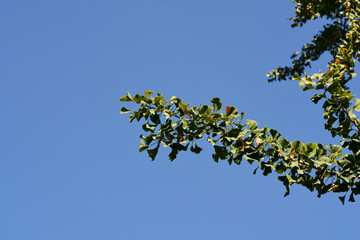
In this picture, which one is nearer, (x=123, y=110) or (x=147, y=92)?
(x=147, y=92)

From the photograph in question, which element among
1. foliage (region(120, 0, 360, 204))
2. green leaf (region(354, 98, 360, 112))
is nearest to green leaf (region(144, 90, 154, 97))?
foliage (region(120, 0, 360, 204))

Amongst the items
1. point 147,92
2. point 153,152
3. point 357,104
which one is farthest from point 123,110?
point 357,104

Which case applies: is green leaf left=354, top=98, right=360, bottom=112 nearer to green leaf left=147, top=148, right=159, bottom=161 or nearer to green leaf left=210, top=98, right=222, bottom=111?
green leaf left=210, top=98, right=222, bottom=111

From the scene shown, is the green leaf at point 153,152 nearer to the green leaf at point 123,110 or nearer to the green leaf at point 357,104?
the green leaf at point 123,110

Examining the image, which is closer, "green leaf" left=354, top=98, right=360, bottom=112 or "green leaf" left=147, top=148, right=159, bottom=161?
"green leaf" left=147, top=148, right=159, bottom=161

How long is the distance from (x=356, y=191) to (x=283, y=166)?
0.75 metres

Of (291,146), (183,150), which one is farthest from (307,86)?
(183,150)

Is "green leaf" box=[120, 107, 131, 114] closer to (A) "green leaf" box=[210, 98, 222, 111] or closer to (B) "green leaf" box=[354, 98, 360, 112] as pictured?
(A) "green leaf" box=[210, 98, 222, 111]

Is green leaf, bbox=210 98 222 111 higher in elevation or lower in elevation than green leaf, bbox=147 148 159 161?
higher

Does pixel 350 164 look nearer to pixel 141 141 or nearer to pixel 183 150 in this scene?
pixel 183 150

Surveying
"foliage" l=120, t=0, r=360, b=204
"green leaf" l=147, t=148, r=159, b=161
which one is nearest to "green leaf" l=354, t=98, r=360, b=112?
"foliage" l=120, t=0, r=360, b=204

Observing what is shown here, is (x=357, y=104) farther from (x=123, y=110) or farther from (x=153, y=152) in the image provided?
(x=123, y=110)

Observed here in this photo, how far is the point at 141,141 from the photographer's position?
12.3 ft

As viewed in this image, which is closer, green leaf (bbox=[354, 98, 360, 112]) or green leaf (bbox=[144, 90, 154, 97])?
green leaf (bbox=[144, 90, 154, 97])
